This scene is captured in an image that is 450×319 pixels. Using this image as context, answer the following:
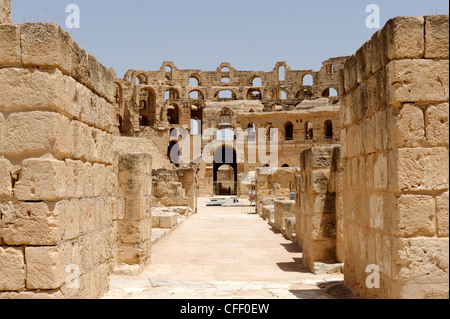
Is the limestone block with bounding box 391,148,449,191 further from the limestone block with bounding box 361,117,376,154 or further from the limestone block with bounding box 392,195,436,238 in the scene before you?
the limestone block with bounding box 361,117,376,154

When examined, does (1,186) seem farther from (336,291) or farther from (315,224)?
(315,224)

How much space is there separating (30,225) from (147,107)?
45.2 m

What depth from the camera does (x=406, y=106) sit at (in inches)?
163

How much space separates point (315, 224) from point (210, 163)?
32317 millimetres

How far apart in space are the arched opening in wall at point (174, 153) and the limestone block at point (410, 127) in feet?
128

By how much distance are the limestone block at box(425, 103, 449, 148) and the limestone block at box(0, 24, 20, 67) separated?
12.2ft

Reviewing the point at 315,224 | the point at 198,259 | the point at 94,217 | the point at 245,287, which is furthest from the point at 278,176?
the point at 94,217

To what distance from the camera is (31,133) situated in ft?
13.0

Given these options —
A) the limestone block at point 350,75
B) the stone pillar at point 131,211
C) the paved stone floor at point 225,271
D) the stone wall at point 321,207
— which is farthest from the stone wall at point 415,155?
the stone pillar at point 131,211

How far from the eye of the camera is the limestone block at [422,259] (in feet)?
13.3

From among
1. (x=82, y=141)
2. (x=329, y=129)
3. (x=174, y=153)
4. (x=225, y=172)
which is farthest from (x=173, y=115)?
(x=82, y=141)

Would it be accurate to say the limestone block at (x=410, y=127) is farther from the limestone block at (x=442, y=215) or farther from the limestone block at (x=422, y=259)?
the limestone block at (x=422, y=259)

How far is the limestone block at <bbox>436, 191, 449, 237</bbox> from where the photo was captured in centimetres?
411

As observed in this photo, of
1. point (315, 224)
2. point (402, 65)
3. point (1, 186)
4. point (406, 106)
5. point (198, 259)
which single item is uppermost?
point (402, 65)
